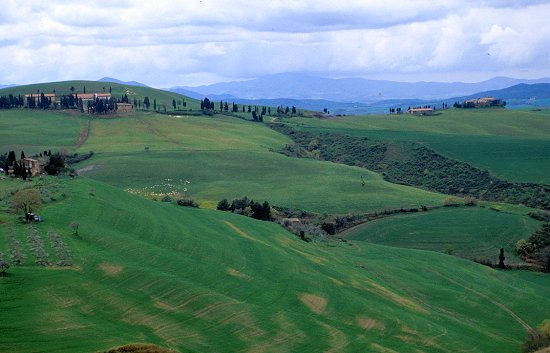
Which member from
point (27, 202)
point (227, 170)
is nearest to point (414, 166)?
point (227, 170)

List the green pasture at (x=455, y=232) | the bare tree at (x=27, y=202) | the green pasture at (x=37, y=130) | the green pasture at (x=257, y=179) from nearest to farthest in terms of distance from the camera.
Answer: the bare tree at (x=27, y=202) < the green pasture at (x=455, y=232) < the green pasture at (x=257, y=179) < the green pasture at (x=37, y=130)

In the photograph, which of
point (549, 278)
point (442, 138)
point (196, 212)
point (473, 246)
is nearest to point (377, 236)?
point (473, 246)

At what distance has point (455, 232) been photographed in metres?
93.1

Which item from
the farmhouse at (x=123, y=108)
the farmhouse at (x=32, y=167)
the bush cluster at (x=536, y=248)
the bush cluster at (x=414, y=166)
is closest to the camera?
the farmhouse at (x=32, y=167)

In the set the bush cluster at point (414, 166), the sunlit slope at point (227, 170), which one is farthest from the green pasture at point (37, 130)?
the bush cluster at point (414, 166)

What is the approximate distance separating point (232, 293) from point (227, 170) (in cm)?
8562

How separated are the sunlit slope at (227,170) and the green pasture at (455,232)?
7.23 metres

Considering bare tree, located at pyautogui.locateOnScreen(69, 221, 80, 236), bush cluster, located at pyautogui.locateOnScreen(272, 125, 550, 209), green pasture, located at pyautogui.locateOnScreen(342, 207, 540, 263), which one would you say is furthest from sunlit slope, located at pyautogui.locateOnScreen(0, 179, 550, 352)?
bush cluster, located at pyautogui.locateOnScreen(272, 125, 550, 209)

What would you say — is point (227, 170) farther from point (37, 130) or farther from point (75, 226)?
point (75, 226)

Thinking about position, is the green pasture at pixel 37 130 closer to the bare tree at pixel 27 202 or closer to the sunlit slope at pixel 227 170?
the sunlit slope at pixel 227 170

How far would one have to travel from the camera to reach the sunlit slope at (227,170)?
4328 inches

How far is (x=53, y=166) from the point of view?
75.6m

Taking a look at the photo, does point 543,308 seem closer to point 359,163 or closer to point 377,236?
point 377,236

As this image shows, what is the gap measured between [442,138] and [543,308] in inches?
4321
